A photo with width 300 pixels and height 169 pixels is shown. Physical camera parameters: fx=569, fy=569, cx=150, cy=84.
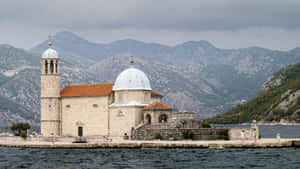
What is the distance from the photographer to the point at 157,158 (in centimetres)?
6284

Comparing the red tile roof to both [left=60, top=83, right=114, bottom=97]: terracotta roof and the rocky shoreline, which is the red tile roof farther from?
the rocky shoreline

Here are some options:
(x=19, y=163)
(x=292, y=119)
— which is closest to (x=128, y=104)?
(x=19, y=163)

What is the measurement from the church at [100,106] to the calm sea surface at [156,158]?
1180 cm

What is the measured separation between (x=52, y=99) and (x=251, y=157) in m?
39.2

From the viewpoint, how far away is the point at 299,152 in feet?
210

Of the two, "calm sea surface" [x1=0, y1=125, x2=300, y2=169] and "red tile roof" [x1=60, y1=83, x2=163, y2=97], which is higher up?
"red tile roof" [x1=60, y1=83, x2=163, y2=97]

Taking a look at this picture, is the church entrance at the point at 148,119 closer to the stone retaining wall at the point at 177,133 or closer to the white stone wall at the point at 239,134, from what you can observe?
the stone retaining wall at the point at 177,133

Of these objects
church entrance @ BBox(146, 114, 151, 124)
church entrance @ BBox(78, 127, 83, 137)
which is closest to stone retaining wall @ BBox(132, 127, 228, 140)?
church entrance @ BBox(146, 114, 151, 124)

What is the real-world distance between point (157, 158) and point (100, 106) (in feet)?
85.2

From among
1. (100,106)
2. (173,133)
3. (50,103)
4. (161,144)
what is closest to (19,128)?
(50,103)

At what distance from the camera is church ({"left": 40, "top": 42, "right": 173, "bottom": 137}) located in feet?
277

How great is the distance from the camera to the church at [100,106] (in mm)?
84438

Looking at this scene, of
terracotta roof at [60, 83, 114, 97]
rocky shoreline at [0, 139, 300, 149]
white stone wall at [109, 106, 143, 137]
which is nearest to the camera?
rocky shoreline at [0, 139, 300, 149]

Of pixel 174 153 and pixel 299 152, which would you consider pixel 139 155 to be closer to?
pixel 174 153
